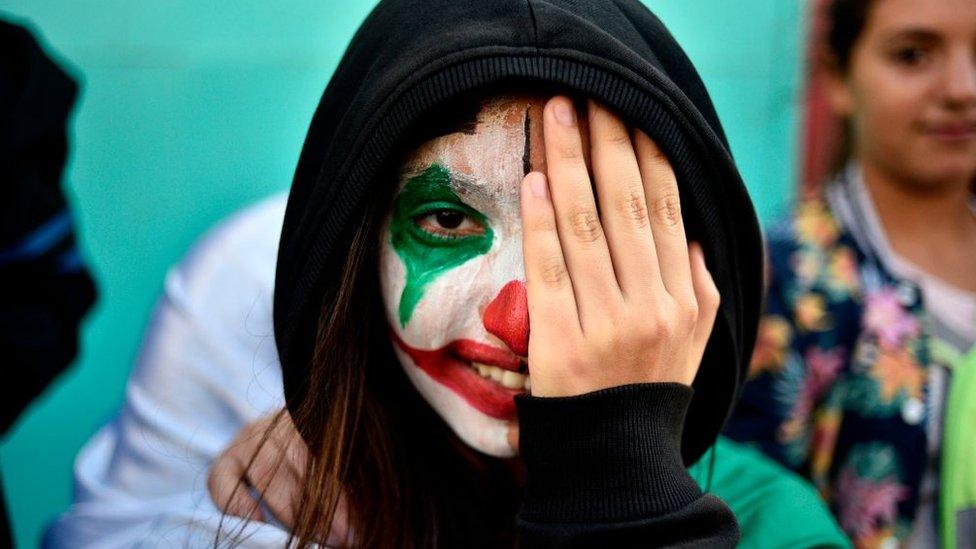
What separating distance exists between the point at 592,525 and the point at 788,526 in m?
0.39

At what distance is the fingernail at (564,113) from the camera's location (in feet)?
2.95

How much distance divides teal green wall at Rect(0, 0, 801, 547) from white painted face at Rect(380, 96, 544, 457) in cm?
114

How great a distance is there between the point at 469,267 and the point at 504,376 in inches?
5.1

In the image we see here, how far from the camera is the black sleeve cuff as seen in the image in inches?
35.6

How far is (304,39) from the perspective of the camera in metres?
2.09

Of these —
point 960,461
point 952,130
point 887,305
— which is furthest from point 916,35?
point 960,461

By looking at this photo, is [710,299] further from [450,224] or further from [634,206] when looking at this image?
[450,224]

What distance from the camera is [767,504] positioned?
120 cm

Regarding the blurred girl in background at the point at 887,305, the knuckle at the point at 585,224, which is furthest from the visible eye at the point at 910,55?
the knuckle at the point at 585,224

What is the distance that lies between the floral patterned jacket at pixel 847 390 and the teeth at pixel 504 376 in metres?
0.79

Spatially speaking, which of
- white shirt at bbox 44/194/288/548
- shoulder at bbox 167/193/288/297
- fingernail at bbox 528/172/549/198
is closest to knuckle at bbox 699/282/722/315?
fingernail at bbox 528/172/549/198

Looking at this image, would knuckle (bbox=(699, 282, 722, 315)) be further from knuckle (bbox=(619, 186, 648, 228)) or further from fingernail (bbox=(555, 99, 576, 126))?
fingernail (bbox=(555, 99, 576, 126))

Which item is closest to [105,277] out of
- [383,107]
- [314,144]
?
[314,144]

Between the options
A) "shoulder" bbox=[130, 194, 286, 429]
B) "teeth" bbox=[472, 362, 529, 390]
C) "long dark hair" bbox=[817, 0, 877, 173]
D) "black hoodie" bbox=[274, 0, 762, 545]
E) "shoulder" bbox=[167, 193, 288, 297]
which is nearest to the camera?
"black hoodie" bbox=[274, 0, 762, 545]
